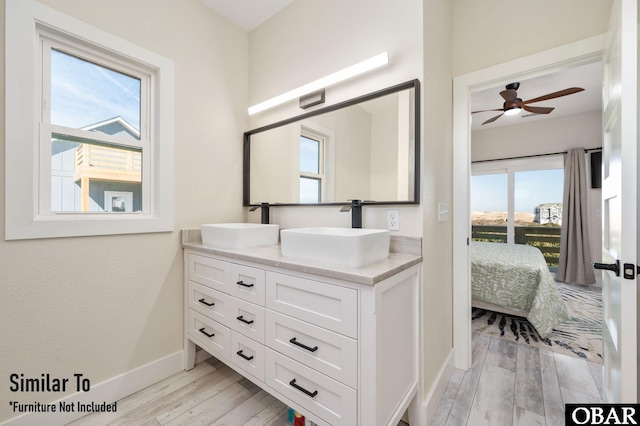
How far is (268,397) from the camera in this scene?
62.2 inches

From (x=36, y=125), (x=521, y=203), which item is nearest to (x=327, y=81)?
(x=36, y=125)

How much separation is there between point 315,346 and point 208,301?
87cm

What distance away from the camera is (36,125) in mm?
1339

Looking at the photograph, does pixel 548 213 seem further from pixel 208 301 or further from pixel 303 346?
pixel 208 301

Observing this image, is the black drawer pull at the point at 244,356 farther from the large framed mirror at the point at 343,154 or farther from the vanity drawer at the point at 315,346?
the large framed mirror at the point at 343,154

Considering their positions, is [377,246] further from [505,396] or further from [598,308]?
[598,308]

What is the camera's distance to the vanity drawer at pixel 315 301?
1.03 meters

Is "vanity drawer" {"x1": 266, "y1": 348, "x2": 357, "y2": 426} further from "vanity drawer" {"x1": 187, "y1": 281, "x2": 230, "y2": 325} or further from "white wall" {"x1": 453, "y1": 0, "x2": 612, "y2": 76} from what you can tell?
"white wall" {"x1": 453, "y1": 0, "x2": 612, "y2": 76}

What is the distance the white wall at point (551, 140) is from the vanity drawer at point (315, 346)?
16.2 feet

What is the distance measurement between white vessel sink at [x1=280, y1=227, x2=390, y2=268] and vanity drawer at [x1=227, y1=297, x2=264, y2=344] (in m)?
0.33

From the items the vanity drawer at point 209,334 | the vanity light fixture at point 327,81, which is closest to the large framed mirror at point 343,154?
the vanity light fixture at point 327,81

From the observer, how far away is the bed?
238cm

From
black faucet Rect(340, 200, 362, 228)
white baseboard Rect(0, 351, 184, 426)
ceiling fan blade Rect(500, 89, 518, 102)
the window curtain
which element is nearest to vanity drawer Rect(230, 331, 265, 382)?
white baseboard Rect(0, 351, 184, 426)

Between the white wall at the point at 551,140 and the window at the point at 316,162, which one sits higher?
the white wall at the point at 551,140
